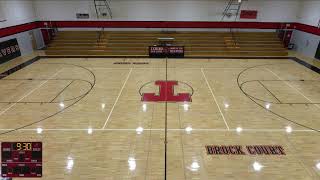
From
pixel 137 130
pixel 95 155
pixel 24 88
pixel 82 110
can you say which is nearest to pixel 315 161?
pixel 137 130

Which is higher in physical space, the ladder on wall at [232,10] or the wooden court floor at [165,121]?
the ladder on wall at [232,10]

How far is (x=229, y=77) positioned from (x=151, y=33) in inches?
362

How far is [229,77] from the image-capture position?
13977mm

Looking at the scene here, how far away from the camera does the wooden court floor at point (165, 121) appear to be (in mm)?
6605

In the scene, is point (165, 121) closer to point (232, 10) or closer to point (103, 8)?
point (103, 8)

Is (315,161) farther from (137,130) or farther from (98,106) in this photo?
(98,106)

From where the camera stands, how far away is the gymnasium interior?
22.1 ft

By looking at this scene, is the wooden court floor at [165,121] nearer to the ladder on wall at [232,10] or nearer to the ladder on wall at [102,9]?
the ladder on wall at [232,10]
